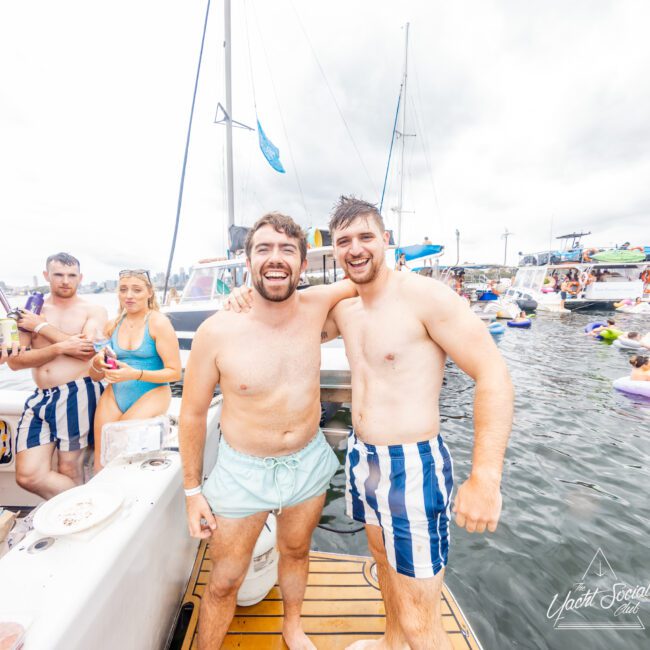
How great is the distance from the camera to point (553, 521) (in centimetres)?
402

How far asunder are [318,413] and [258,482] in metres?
0.54

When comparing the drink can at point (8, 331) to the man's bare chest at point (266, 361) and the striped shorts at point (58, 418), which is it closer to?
the striped shorts at point (58, 418)

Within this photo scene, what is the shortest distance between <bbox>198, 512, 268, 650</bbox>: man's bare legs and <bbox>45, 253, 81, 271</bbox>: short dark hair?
262 centimetres

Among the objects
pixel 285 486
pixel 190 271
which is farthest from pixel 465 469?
pixel 190 271

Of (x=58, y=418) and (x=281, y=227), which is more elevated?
(x=281, y=227)

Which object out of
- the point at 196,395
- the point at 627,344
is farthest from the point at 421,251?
the point at 196,395

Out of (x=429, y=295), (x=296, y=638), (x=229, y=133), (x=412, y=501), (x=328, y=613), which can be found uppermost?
(x=229, y=133)

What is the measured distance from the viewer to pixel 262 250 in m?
1.92

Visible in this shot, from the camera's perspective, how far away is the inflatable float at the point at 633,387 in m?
7.72

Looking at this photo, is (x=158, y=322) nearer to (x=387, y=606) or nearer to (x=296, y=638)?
(x=296, y=638)

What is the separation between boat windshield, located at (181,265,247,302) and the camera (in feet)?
28.3

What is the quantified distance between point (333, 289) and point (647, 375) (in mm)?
9766

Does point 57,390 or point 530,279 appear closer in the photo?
point 57,390

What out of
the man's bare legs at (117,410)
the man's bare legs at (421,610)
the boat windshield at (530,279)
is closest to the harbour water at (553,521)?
the man's bare legs at (421,610)
